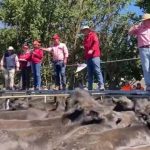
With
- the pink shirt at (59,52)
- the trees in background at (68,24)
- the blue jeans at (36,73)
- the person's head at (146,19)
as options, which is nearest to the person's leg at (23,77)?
the blue jeans at (36,73)

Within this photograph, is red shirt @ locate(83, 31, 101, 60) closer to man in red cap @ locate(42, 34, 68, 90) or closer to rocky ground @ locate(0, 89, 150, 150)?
man in red cap @ locate(42, 34, 68, 90)

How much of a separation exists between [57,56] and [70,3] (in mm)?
25045

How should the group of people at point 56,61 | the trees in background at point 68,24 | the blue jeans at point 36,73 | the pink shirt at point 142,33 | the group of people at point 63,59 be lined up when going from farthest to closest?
1. the trees in background at point 68,24
2. the blue jeans at point 36,73
3. the group of people at point 56,61
4. the group of people at point 63,59
5. the pink shirt at point 142,33

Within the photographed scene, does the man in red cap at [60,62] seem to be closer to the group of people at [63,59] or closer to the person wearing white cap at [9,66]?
the group of people at [63,59]

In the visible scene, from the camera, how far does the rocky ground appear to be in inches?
272

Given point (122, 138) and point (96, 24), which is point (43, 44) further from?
point (122, 138)

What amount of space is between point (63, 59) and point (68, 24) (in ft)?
81.4

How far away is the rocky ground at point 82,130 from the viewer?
6914 millimetres

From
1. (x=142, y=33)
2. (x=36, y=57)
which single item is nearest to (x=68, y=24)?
(x=36, y=57)

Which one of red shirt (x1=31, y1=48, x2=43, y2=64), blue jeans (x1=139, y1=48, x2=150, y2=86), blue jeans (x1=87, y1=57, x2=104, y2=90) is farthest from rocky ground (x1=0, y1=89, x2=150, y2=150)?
red shirt (x1=31, y1=48, x2=43, y2=64)

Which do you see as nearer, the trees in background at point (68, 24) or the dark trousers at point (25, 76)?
the dark trousers at point (25, 76)

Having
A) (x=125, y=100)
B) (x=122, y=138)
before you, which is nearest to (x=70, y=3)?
(x=125, y=100)

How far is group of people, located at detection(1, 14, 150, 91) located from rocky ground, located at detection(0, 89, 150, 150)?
9.04 ft

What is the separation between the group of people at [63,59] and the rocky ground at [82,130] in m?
2.76
